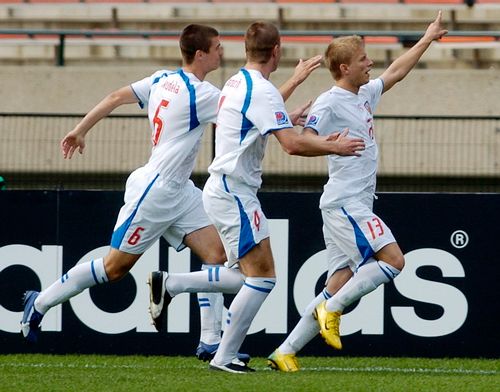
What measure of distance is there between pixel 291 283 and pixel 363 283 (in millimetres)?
1863

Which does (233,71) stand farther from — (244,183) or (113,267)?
(244,183)

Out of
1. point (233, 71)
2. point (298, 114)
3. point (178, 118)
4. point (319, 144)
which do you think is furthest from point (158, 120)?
point (233, 71)

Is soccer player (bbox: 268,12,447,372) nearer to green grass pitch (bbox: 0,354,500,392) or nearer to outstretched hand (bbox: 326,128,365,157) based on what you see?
green grass pitch (bbox: 0,354,500,392)

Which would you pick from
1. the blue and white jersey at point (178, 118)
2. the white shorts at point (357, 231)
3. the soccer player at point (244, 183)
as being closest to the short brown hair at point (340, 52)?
the soccer player at point (244, 183)

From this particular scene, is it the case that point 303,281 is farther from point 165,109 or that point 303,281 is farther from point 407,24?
point 407,24

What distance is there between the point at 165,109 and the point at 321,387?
83.6 inches

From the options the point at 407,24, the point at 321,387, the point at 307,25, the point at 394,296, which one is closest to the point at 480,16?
the point at 407,24

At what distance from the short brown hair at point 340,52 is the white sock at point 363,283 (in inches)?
49.9

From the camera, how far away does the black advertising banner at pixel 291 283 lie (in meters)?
9.64

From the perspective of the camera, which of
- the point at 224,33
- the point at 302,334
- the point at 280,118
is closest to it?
the point at 280,118

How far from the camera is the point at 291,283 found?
383 inches

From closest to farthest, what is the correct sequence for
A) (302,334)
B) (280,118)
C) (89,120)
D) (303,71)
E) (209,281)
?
(280,118)
(303,71)
(209,281)
(302,334)
(89,120)

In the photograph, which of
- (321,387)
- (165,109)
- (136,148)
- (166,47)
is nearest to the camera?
(321,387)

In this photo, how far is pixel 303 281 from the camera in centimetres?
973
